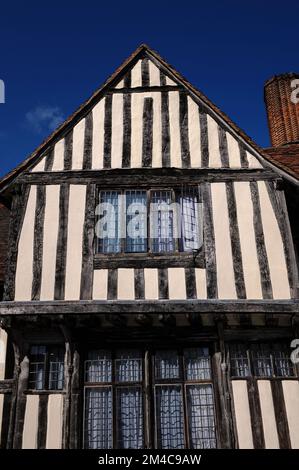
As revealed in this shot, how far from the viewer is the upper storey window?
7.36 metres

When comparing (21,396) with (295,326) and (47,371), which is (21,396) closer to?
(47,371)

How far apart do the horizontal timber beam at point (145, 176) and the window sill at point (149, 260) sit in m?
1.23

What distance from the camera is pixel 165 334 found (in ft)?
Answer: 23.0

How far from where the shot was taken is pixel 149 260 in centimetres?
715

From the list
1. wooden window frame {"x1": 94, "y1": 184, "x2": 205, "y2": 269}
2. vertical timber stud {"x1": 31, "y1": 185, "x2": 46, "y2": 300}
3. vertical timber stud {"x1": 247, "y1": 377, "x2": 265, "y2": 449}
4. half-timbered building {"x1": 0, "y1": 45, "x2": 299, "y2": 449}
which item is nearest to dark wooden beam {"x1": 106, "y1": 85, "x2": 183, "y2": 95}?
half-timbered building {"x1": 0, "y1": 45, "x2": 299, "y2": 449}

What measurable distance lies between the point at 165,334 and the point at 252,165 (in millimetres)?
3062

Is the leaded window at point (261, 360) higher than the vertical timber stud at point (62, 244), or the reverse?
the vertical timber stud at point (62, 244)

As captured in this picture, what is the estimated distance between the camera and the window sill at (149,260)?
23.4 ft

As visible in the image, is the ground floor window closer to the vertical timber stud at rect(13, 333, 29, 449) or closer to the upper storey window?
the vertical timber stud at rect(13, 333, 29, 449)

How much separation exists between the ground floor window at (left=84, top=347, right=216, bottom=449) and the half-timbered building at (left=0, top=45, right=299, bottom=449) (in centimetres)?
1

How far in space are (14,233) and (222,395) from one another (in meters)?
3.82

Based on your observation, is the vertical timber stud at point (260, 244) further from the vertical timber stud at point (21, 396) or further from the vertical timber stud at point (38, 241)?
the vertical timber stud at point (21, 396)

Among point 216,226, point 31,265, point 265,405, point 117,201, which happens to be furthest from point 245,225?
point 31,265

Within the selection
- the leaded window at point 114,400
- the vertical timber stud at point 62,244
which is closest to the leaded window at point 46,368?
the leaded window at point 114,400
